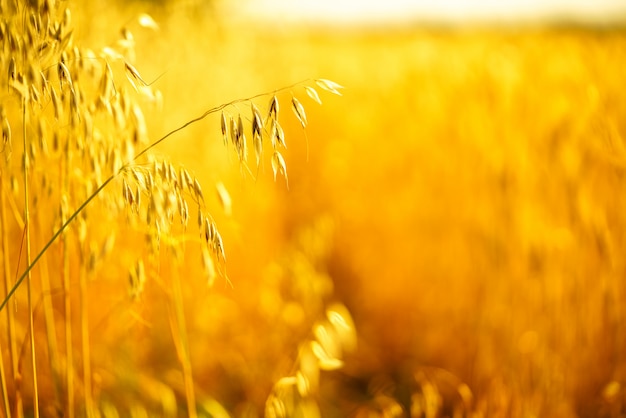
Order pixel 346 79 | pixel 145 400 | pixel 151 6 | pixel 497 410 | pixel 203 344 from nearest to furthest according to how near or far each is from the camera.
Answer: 1. pixel 497 410
2. pixel 145 400
3. pixel 203 344
4. pixel 151 6
5. pixel 346 79

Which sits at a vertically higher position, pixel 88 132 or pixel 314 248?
pixel 88 132

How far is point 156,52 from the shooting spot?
146cm

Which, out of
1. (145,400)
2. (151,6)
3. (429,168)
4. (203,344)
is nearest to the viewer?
(145,400)

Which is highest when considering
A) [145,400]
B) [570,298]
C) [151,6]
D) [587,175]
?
[151,6]

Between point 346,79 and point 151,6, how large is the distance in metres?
2.10

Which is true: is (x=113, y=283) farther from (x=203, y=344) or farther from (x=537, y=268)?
(x=537, y=268)

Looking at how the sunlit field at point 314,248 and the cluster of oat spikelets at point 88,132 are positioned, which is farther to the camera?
the sunlit field at point 314,248

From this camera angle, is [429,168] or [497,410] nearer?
[497,410]

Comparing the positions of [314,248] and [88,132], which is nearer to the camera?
[88,132]

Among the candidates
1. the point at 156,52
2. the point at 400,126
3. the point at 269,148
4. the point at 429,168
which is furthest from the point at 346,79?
the point at 156,52

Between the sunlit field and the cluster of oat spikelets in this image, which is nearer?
the cluster of oat spikelets

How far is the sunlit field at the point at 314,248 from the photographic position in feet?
2.25

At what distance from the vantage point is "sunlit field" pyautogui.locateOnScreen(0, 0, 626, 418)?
686 millimetres

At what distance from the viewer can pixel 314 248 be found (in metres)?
1.31
